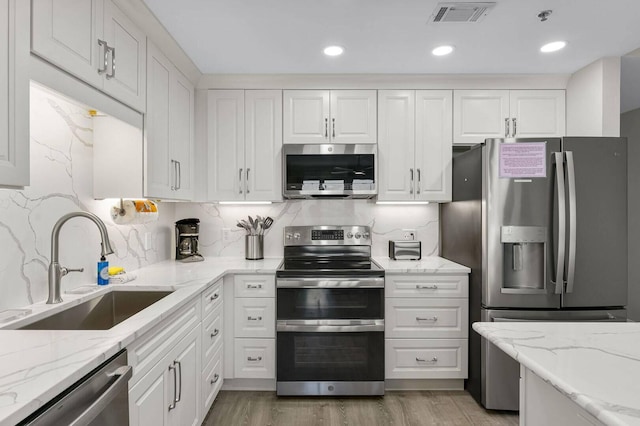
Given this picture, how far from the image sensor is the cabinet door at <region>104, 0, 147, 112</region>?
1.68m

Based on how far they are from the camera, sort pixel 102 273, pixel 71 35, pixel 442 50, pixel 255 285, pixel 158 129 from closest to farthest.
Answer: pixel 71 35, pixel 102 273, pixel 158 129, pixel 442 50, pixel 255 285

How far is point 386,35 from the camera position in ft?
7.39

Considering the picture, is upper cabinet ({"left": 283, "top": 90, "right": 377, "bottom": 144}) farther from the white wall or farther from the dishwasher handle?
the dishwasher handle

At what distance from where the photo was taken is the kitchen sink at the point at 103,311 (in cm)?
156

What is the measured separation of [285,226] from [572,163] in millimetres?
2180

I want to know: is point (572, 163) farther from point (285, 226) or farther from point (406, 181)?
point (285, 226)

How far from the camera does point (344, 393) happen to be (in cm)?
251

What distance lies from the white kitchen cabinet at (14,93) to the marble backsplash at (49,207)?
302mm

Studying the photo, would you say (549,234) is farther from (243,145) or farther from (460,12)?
(243,145)

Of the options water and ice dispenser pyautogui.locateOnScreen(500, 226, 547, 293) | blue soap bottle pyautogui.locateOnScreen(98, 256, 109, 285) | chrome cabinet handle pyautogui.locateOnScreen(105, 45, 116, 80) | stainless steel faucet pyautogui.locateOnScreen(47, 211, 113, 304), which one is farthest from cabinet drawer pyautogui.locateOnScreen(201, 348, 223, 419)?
water and ice dispenser pyautogui.locateOnScreen(500, 226, 547, 293)

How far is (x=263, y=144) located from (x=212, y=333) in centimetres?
151

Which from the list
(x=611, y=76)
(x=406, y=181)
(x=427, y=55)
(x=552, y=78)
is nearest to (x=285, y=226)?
(x=406, y=181)

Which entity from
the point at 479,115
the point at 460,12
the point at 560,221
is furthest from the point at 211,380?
the point at 479,115

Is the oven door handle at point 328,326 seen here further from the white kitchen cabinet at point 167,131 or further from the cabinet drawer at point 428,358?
the white kitchen cabinet at point 167,131
